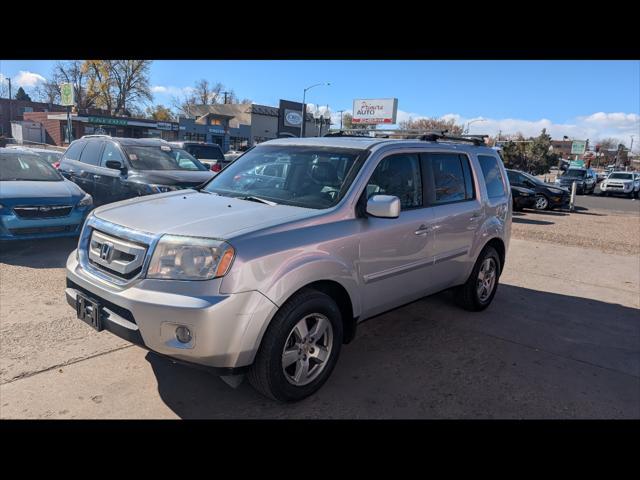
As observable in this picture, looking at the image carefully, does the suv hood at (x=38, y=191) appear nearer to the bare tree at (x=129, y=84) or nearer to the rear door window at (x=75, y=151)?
the rear door window at (x=75, y=151)

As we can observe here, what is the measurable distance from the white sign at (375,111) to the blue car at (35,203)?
42765 mm

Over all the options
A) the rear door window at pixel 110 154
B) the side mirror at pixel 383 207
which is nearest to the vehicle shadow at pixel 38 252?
the rear door window at pixel 110 154

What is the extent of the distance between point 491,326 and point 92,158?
8720 millimetres

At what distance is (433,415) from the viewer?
3209 mm

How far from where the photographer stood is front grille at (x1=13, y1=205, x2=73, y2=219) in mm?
6930

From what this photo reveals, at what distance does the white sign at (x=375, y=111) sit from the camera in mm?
48062

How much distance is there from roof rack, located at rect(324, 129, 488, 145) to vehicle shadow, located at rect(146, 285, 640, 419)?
200cm

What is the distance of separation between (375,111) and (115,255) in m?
48.9

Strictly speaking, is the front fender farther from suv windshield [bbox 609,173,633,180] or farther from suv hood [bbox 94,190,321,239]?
suv windshield [bbox 609,173,633,180]

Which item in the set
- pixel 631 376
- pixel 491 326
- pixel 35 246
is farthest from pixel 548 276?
pixel 35 246

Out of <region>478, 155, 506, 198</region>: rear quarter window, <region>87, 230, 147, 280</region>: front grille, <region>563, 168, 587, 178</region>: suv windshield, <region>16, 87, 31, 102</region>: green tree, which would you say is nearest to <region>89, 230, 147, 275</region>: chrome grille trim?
<region>87, 230, 147, 280</region>: front grille

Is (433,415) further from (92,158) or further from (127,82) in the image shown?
(127,82)

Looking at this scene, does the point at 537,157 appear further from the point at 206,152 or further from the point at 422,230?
the point at 422,230

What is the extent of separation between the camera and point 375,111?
49.5 metres
